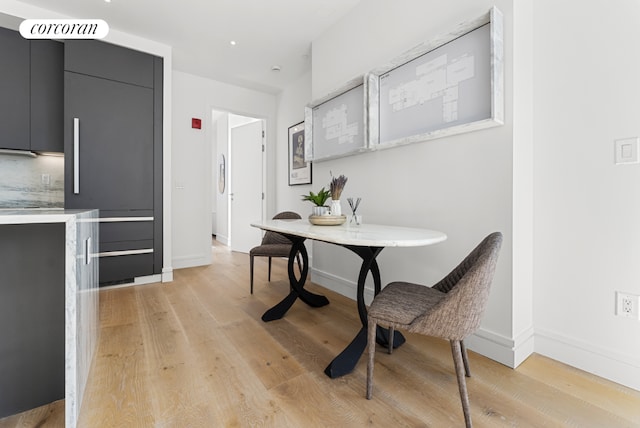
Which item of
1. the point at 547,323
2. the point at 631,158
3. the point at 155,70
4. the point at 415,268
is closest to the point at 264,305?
the point at 415,268

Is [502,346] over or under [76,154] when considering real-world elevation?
under

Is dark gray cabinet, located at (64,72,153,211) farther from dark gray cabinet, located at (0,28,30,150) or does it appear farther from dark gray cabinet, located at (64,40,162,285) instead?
dark gray cabinet, located at (0,28,30,150)

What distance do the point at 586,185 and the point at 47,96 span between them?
4301 mm

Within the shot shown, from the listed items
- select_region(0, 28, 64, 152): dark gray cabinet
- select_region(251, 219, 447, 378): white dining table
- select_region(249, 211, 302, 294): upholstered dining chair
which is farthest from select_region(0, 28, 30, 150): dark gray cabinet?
select_region(251, 219, 447, 378): white dining table

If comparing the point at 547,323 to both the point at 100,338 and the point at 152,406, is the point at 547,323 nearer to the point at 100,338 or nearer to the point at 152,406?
the point at 152,406

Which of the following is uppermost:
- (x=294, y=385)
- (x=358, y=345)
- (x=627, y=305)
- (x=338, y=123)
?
(x=338, y=123)

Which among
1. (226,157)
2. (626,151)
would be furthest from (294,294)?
(226,157)

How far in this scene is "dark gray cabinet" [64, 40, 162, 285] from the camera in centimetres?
273

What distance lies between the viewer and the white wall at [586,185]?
4.55ft

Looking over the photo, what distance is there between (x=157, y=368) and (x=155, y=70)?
304 centimetres

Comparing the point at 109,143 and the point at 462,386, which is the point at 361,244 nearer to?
the point at 462,386

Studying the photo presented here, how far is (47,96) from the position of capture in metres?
2.71

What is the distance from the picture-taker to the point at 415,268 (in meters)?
2.05

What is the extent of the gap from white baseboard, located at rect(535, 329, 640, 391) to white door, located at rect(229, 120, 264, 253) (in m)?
3.73
